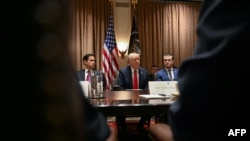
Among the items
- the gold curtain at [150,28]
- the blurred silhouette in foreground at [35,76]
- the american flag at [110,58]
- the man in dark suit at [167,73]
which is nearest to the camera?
the blurred silhouette in foreground at [35,76]

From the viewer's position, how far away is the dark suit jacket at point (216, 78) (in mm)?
575

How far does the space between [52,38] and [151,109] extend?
67.0 inches

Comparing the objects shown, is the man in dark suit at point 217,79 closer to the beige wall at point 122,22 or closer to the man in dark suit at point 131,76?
the man in dark suit at point 131,76

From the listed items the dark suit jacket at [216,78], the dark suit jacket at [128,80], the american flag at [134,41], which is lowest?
the dark suit jacket at [128,80]

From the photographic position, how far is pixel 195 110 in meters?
0.61

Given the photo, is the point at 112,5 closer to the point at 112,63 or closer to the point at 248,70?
the point at 112,63

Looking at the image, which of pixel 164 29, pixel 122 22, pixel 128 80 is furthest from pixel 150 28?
pixel 128 80

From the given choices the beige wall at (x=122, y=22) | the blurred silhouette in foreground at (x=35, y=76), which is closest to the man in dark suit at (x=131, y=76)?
the beige wall at (x=122, y=22)

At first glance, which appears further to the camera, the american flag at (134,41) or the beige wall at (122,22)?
the beige wall at (122,22)

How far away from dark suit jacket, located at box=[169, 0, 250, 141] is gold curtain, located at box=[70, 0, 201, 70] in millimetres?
6590

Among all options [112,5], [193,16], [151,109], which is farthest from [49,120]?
[193,16]

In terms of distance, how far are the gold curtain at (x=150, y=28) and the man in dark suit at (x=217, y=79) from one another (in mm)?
6590

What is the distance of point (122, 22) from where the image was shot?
7.76 metres

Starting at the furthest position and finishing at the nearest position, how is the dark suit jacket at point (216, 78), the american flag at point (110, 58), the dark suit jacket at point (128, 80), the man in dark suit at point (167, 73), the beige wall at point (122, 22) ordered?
the beige wall at point (122, 22) < the american flag at point (110, 58) < the man in dark suit at point (167, 73) < the dark suit jacket at point (128, 80) < the dark suit jacket at point (216, 78)
